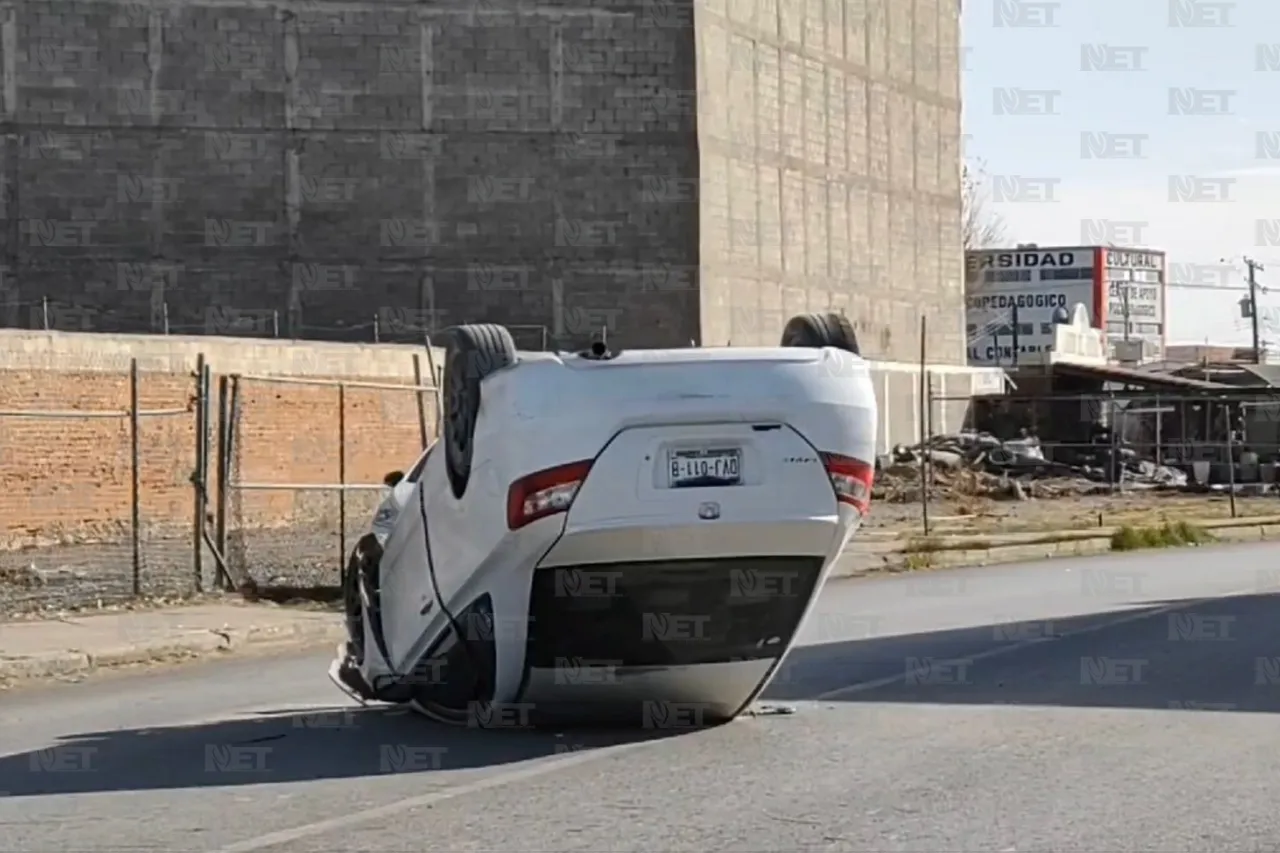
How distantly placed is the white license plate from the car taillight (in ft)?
1.29

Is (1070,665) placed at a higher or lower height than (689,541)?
lower

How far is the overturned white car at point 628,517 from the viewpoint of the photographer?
9.17m

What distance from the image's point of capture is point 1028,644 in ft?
48.6

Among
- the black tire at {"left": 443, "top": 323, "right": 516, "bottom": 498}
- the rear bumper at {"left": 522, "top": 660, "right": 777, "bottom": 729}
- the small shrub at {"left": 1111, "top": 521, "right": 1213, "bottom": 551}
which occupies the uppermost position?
the black tire at {"left": 443, "top": 323, "right": 516, "bottom": 498}

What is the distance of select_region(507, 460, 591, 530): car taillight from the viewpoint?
9.13m

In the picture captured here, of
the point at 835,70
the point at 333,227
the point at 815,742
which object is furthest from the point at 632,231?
the point at 815,742

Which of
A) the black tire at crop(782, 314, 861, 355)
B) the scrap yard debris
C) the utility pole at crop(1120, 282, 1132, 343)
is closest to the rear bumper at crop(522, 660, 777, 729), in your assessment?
the black tire at crop(782, 314, 861, 355)

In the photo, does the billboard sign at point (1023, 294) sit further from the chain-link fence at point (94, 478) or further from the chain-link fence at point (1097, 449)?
the chain-link fence at point (94, 478)

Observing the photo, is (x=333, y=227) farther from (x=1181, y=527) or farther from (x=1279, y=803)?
(x=1279, y=803)

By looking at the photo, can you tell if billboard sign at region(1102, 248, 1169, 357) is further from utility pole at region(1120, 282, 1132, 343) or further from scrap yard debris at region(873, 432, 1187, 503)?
scrap yard debris at region(873, 432, 1187, 503)

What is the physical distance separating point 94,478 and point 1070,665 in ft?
47.1

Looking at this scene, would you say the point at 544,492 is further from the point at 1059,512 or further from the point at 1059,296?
the point at 1059,296

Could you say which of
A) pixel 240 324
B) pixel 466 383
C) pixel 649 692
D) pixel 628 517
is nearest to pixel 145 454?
pixel 240 324

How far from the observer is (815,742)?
9953mm
